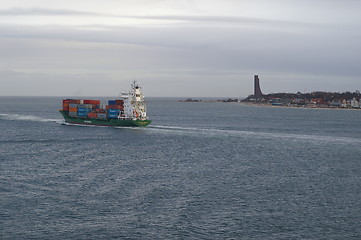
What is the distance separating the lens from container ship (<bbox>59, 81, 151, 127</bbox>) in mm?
77250

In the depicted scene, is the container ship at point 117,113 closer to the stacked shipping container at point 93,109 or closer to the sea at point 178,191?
the stacked shipping container at point 93,109

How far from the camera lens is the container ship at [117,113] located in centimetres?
7725

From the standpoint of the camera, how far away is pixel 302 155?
47469mm

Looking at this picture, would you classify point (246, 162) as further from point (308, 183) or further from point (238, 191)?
point (238, 191)

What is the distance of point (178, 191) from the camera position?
30.6 metres

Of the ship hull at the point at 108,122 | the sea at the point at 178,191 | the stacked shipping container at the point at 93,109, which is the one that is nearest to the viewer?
the sea at the point at 178,191

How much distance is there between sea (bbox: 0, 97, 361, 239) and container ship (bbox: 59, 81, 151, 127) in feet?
74.3

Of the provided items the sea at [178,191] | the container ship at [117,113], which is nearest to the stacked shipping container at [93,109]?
the container ship at [117,113]

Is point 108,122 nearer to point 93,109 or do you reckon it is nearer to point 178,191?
point 93,109

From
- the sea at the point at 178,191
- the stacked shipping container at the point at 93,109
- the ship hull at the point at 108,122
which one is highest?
the stacked shipping container at the point at 93,109

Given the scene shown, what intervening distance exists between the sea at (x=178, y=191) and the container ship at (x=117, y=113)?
22660 mm

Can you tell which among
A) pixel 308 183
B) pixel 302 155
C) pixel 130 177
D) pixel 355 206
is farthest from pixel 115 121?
pixel 355 206

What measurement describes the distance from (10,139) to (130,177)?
97.7 feet

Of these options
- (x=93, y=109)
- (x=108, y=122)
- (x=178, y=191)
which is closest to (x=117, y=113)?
(x=108, y=122)
